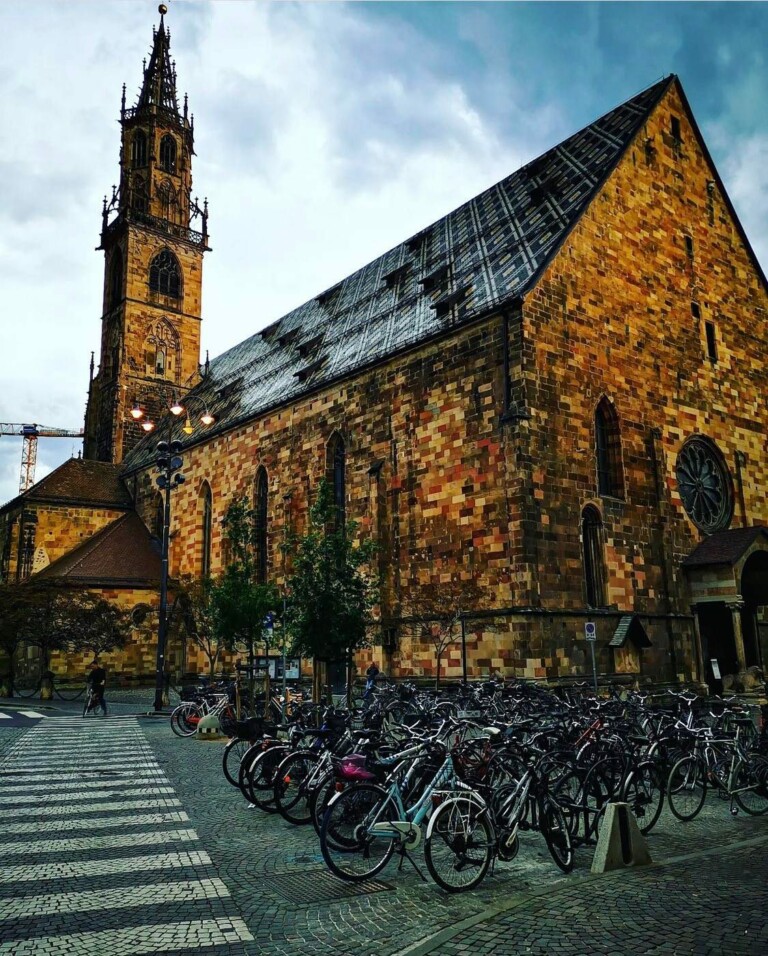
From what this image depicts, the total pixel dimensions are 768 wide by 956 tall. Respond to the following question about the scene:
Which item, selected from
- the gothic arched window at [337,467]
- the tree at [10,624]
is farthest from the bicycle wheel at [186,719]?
the tree at [10,624]

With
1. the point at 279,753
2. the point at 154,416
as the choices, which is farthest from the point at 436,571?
the point at 154,416

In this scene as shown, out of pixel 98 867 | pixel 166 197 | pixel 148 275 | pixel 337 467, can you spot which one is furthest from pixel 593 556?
pixel 166 197

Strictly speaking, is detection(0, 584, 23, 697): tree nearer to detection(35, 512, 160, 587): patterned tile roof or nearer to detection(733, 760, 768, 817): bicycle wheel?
detection(35, 512, 160, 587): patterned tile roof

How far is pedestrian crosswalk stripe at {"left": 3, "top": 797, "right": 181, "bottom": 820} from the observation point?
9359 millimetres

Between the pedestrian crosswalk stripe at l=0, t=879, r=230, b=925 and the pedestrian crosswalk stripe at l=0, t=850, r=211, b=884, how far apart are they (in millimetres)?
511

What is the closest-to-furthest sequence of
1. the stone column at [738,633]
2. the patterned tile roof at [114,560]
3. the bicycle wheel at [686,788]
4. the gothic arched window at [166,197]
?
the bicycle wheel at [686,788] < the stone column at [738,633] < the patterned tile roof at [114,560] < the gothic arched window at [166,197]

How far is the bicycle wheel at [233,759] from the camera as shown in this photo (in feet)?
36.0

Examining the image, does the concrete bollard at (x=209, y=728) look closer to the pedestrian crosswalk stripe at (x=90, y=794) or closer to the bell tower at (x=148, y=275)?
the pedestrian crosswalk stripe at (x=90, y=794)

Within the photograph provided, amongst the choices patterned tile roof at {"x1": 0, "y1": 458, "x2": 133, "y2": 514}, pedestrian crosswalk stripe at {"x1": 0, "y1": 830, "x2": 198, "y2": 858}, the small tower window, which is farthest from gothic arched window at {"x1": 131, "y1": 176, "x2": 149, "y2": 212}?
pedestrian crosswalk stripe at {"x1": 0, "y1": 830, "x2": 198, "y2": 858}

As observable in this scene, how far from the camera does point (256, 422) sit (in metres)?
34.9

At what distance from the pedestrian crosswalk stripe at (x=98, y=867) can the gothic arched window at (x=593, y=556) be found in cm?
1703

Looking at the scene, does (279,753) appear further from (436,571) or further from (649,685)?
(649,685)

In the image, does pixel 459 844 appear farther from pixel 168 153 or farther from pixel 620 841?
pixel 168 153

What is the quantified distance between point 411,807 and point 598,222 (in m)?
22.6
